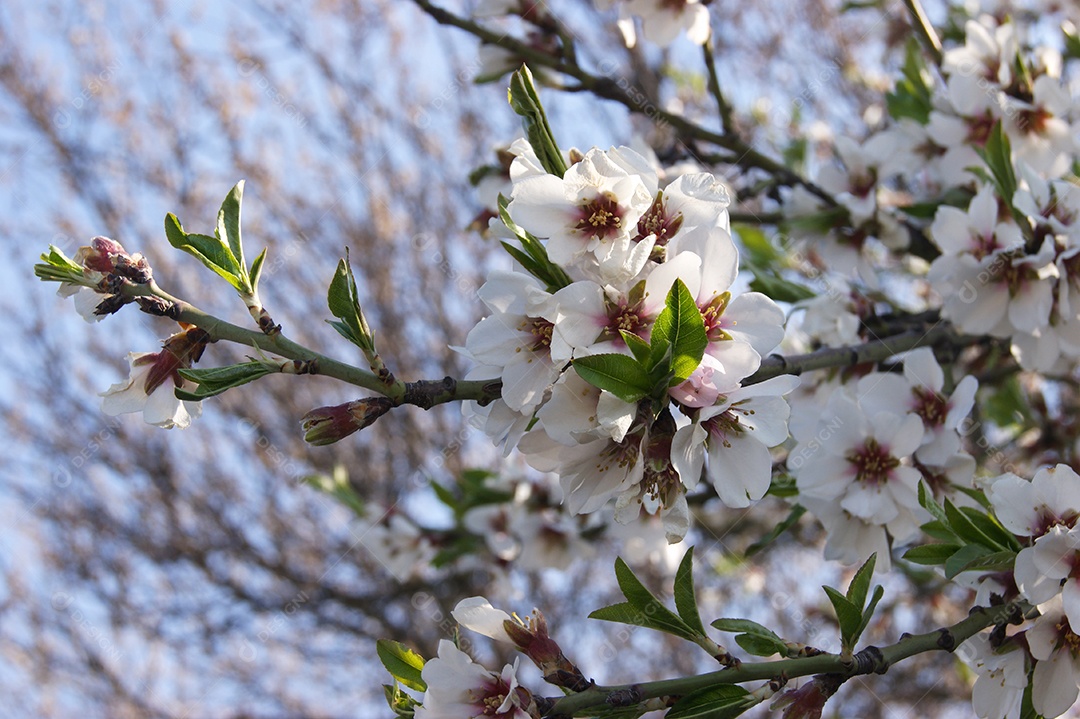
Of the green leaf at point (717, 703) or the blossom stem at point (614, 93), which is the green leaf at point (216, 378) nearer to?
the green leaf at point (717, 703)

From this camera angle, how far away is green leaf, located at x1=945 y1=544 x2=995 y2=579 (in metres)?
1.30

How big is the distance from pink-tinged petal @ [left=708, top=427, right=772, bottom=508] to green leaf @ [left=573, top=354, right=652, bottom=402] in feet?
0.78

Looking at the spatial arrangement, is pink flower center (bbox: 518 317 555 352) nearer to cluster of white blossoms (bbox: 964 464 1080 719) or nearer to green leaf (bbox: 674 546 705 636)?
green leaf (bbox: 674 546 705 636)

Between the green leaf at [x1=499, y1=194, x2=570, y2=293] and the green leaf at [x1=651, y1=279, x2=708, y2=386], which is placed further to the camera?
the green leaf at [x1=499, y1=194, x2=570, y2=293]

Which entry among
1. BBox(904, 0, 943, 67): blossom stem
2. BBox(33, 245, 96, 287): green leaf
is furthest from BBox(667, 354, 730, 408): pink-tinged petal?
BBox(904, 0, 943, 67): blossom stem

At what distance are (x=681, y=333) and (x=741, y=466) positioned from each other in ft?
0.94

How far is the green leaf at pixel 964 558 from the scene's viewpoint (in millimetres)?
1299

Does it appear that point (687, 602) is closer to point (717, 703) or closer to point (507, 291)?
point (717, 703)

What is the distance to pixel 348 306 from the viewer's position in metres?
1.27

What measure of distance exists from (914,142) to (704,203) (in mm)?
1469

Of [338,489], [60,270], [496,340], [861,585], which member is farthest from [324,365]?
[338,489]

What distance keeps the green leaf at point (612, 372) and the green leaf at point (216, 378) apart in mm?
417

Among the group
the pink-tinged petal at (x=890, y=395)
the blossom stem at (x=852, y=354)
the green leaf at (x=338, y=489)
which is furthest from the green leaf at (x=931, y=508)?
the green leaf at (x=338, y=489)

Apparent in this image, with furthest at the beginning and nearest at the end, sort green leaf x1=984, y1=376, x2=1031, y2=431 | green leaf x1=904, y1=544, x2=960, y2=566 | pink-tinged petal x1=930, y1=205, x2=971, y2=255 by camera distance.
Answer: green leaf x1=984, y1=376, x2=1031, y2=431 → pink-tinged petal x1=930, y1=205, x2=971, y2=255 → green leaf x1=904, y1=544, x2=960, y2=566
